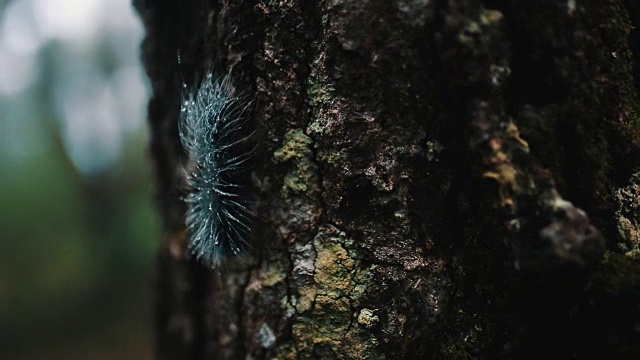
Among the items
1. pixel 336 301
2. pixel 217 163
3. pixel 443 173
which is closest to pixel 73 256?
pixel 217 163

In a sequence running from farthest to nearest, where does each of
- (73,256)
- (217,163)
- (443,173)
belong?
(73,256) < (217,163) < (443,173)

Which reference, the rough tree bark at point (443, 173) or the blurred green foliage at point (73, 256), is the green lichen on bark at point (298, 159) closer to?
the rough tree bark at point (443, 173)

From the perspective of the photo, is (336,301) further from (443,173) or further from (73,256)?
(73,256)

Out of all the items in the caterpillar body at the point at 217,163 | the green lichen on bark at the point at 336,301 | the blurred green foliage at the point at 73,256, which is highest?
the caterpillar body at the point at 217,163

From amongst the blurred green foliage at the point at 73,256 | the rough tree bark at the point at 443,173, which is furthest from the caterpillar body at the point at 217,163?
the blurred green foliage at the point at 73,256

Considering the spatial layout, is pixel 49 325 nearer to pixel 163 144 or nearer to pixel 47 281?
pixel 47 281

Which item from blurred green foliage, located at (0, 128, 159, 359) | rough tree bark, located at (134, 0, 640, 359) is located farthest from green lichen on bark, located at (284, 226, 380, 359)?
blurred green foliage, located at (0, 128, 159, 359)
